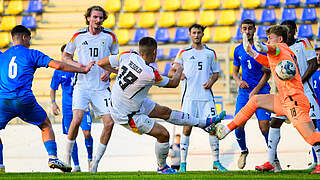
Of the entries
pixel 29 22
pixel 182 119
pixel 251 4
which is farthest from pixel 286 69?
pixel 29 22

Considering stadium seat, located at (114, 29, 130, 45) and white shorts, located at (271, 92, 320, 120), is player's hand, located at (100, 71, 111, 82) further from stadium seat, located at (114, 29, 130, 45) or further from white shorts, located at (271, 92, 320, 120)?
stadium seat, located at (114, 29, 130, 45)

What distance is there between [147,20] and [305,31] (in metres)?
6.06

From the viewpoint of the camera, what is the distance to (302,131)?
6.70 metres

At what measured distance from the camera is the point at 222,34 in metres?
19.9

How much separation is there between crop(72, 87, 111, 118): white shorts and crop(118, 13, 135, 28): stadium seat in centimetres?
1212

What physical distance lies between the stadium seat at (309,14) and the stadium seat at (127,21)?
6.59 metres

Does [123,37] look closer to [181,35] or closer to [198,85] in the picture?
[181,35]

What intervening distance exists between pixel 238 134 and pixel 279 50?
10.1 feet

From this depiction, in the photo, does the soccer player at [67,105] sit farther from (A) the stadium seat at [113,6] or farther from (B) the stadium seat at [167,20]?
(A) the stadium seat at [113,6]

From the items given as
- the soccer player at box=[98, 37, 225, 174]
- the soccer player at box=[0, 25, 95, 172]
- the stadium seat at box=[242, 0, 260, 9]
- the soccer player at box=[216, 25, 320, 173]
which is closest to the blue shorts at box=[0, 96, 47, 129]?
the soccer player at box=[0, 25, 95, 172]

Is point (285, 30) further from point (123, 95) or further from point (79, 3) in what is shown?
point (79, 3)

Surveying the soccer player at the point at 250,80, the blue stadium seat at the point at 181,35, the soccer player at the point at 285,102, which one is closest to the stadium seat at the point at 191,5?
the blue stadium seat at the point at 181,35

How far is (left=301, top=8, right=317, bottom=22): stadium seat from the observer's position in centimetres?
1962

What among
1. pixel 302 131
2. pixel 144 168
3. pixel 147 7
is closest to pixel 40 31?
pixel 147 7
